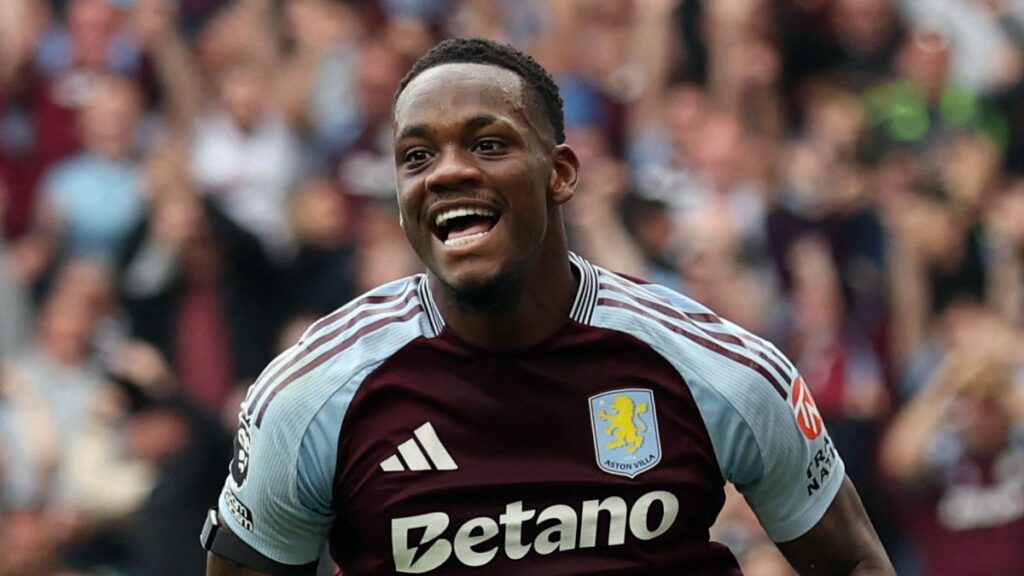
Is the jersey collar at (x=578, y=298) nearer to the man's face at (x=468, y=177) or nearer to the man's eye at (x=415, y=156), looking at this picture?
the man's face at (x=468, y=177)

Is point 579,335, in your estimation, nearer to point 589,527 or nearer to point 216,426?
point 589,527

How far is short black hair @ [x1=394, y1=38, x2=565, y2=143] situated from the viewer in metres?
4.09

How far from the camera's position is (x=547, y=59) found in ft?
33.6

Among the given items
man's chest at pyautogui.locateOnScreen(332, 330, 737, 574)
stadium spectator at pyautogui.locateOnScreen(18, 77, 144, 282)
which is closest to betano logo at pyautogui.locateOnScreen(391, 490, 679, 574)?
man's chest at pyautogui.locateOnScreen(332, 330, 737, 574)

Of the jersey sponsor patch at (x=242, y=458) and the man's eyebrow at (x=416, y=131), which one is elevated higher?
the man's eyebrow at (x=416, y=131)

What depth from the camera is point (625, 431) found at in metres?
4.11

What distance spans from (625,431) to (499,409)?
269 millimetres

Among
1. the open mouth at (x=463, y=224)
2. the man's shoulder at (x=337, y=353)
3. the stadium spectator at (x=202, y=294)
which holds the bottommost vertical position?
the man's shoulder at (x=337, y=353)

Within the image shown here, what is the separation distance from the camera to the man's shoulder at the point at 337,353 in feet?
A: 13.2

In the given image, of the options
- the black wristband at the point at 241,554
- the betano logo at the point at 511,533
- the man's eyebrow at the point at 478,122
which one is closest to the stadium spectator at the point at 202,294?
the black wristband at the point at 241,554

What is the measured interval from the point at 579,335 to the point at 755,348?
38 cm

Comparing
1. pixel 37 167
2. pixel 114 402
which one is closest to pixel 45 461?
pixel 114 402

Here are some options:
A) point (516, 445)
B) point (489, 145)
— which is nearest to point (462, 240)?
point (489, 145)

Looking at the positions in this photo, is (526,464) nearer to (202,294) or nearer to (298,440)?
(298,440)
